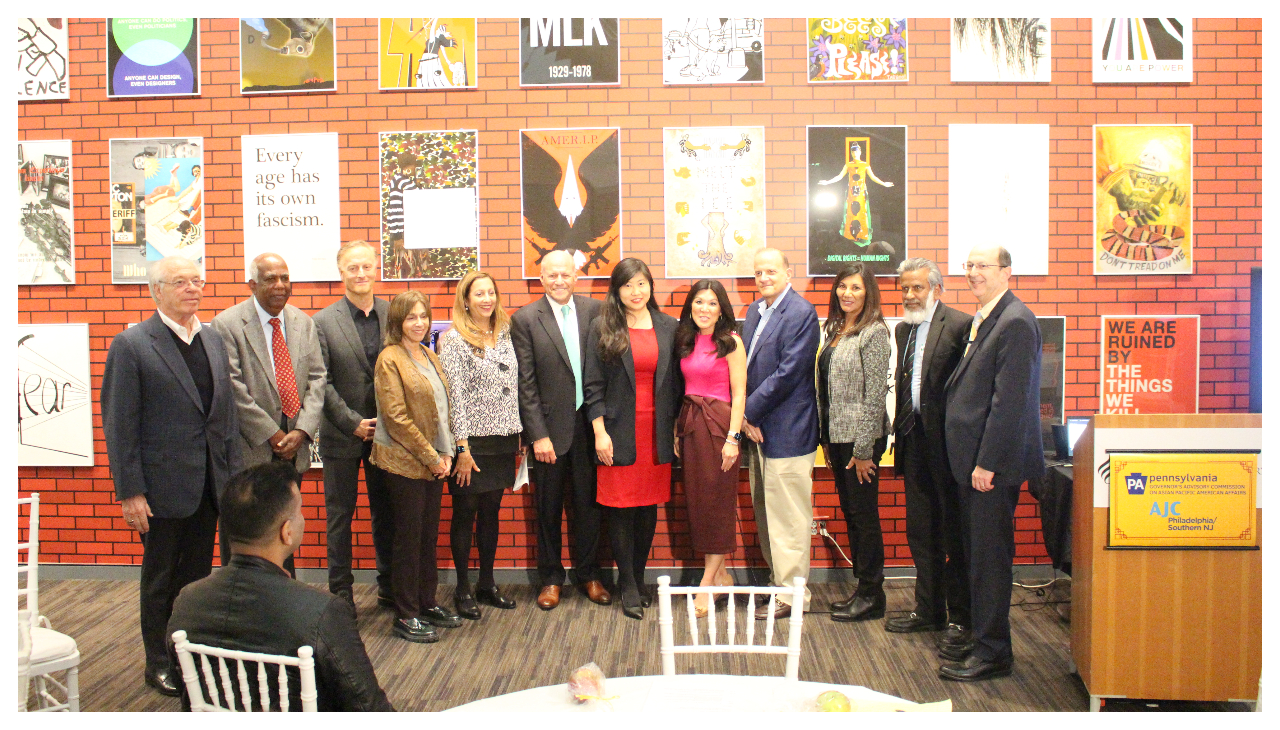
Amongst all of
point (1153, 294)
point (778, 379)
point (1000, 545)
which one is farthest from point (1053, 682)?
point (1153, 294)

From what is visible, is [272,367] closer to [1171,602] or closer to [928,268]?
[928,268]

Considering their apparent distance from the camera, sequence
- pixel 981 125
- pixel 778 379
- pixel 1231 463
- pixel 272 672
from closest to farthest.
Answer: pixel 272 672 → pixel 1231 463 → pixel 778 379 → pixel 981 125

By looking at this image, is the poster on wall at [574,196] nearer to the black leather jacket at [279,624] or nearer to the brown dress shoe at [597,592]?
the brown dress shoe at [597,592]

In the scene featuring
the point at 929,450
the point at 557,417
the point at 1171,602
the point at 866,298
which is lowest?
the point at 1171,602

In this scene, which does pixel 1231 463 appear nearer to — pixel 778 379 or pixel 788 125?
pixel 778 379

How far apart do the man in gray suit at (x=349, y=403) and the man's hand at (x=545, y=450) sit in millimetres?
801

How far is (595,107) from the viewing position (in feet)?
15.2

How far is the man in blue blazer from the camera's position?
4.01 meters

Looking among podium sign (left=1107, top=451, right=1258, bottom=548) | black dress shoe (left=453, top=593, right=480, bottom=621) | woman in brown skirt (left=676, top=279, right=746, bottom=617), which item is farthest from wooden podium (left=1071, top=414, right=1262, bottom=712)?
black dress shoe (left=453, top=593, right=480, bottom=621)

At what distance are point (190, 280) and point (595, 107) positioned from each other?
240 centimetres

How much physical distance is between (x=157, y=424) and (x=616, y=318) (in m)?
2.11

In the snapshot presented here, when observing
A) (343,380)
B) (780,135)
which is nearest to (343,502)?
(343,380)

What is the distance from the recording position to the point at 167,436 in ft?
10.6

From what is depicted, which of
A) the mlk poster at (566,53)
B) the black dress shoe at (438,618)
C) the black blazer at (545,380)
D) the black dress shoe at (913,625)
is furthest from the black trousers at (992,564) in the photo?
the mlk poster at (566,53)
